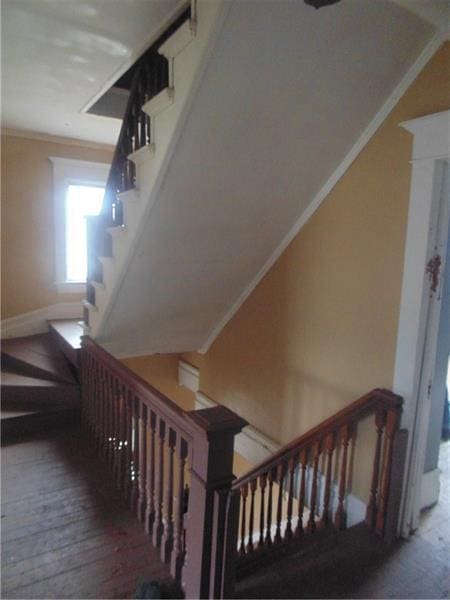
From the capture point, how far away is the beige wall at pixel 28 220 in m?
4.02

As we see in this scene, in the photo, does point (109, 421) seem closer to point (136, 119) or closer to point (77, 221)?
point (136, 119)

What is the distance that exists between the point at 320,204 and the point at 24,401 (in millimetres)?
2681

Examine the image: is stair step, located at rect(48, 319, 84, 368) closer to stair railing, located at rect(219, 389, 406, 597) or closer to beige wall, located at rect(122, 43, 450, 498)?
beige wall, located at rect(122, 43, 450, 498)

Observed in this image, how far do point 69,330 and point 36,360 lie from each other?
23.3 inches

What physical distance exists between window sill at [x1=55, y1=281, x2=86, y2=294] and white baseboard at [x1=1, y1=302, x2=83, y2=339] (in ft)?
0.46

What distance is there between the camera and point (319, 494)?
2.63 meters

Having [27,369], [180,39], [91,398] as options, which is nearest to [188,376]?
[91,398]

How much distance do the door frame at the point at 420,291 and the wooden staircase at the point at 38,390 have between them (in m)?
2.42

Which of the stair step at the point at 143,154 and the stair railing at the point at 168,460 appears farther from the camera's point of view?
the stair step at the point at 143,154

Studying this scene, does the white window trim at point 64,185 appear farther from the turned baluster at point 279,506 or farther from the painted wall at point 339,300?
the turned baluster at point 279,506

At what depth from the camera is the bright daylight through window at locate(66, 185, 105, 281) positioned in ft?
14.8

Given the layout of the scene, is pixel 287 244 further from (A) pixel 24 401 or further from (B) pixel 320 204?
(A) pixel 24 401

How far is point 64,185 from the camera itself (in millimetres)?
4359

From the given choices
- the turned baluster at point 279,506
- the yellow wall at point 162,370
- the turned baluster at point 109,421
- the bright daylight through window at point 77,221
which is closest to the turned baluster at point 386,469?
the turned baluster at point 279,506
